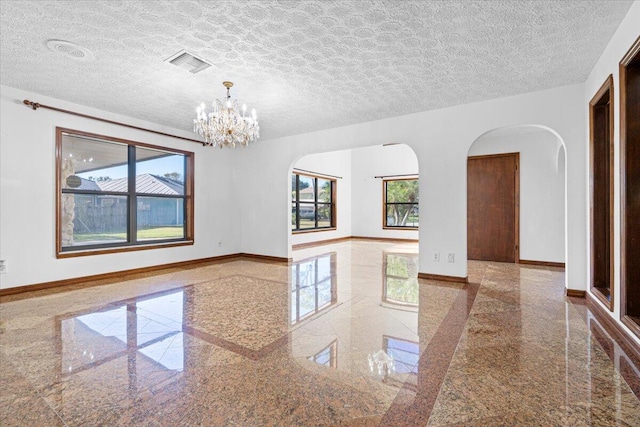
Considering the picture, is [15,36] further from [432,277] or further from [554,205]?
[554,205]

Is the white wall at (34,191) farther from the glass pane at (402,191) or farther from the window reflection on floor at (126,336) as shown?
the glass pane at (402,191)

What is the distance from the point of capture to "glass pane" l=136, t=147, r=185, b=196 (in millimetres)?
5086

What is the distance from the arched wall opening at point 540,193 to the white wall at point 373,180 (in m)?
3.53

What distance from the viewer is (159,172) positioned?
5375 mm

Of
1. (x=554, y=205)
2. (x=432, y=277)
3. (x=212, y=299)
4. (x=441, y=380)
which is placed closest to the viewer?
(x=441, y=380)

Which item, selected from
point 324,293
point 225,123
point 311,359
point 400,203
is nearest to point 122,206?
point 225,123

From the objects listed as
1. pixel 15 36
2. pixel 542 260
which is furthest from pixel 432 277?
pixel 15 36

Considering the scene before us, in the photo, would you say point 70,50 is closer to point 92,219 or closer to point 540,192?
point 92,219

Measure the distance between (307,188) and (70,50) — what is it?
20.6 feet

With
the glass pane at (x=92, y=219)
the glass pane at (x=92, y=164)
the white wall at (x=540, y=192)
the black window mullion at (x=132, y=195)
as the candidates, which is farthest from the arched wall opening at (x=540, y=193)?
the glass pane at (x=92, y=219)

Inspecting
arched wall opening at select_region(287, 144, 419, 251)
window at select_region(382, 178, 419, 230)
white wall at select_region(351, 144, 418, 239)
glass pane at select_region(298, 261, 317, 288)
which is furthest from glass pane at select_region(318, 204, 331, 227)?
glass pane at select_region(298, 261, 317, 288)

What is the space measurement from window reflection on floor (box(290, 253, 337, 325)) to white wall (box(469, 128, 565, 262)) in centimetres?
369

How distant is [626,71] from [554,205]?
11.9 ft

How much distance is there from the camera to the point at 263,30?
2.44 m
